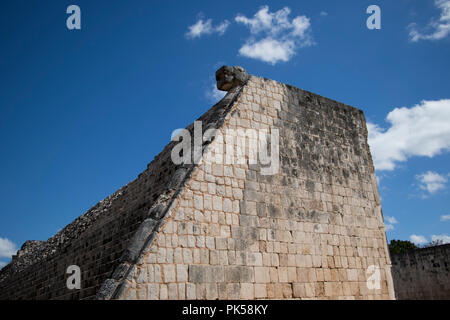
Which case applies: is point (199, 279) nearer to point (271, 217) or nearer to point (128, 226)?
point (271, 217)

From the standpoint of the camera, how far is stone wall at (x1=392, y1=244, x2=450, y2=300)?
14734 mm

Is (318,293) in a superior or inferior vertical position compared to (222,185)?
inferior

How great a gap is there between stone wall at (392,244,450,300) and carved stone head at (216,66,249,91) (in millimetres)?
12096

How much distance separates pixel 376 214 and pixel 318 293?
9.14 feet

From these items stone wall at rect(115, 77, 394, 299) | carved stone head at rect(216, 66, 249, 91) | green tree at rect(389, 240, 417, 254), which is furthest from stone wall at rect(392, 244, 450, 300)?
green tree at rect(389, 240, 417, 254)

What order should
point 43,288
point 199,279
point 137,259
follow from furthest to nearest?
1. point 43,288
2. point 199,279
3. point 137,259

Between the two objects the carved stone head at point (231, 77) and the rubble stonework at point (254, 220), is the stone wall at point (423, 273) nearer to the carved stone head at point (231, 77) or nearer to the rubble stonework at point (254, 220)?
the rubble stonework at point (254, 220)

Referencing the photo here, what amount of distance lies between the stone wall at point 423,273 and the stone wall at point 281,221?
8.28 metres

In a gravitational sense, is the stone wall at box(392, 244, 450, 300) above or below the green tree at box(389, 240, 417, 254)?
below

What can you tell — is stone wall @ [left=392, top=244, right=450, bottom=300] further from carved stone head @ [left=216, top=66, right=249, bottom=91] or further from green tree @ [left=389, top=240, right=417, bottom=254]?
green tree @ [left=389, top=240, right=417, bottom=254]

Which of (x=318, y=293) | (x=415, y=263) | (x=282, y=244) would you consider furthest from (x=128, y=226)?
(x=415, y=263)

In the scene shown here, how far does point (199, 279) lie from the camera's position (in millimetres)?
5598

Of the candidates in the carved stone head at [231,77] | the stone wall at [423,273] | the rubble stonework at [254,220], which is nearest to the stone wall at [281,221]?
the rubble stonework at [254,220]

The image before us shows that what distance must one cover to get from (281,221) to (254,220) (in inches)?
24.4
